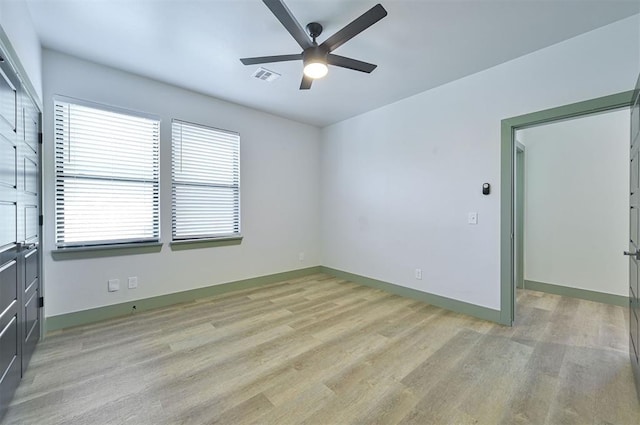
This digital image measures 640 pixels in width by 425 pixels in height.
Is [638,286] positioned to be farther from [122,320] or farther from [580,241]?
[122,320]

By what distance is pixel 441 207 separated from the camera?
11.1ft

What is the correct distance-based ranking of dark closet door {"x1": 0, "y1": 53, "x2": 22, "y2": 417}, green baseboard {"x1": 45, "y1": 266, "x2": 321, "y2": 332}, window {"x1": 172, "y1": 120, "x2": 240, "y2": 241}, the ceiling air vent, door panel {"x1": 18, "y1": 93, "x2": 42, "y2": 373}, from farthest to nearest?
1. window {"x1": 172, "y1": 120, "x2": 240, "y2": 241}
2. the ceiling air vent
3. green baseboard {"x1": 45, "y1": 266, "x2": 321, "y2": 332}
4. door panel {"x1": 18, "y1": 93, "x2": 42, "y2": 373}
5. dark closet door {"x1": 0, "y1": 53, "x2": 22, "y2": 417}

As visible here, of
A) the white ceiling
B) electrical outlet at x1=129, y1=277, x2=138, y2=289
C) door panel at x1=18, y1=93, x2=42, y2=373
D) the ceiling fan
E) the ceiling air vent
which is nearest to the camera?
the ceiling fan

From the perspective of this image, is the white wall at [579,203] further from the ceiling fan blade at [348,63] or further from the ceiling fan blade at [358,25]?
the ceiling fan blade at [358,25]

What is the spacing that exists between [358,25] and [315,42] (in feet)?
1.55

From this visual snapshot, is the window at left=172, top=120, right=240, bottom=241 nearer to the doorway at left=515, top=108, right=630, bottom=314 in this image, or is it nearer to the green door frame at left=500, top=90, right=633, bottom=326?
the green door frame at left=500, top=90, right=633, bottom=326

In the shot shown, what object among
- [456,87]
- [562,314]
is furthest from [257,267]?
[562,314]

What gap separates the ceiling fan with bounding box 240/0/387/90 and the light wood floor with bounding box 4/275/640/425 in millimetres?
2413

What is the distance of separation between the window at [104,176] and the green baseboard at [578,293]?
5.30 metres

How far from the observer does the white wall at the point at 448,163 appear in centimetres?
241

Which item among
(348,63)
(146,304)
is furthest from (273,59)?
(146,304)

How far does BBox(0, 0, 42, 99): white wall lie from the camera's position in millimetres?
1636

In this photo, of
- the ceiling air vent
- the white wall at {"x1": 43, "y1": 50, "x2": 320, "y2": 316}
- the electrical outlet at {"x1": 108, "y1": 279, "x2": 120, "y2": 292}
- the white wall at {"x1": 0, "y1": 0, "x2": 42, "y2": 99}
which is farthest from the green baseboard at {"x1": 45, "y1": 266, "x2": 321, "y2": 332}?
the ceiling air vent

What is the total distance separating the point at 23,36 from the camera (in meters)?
1.96
